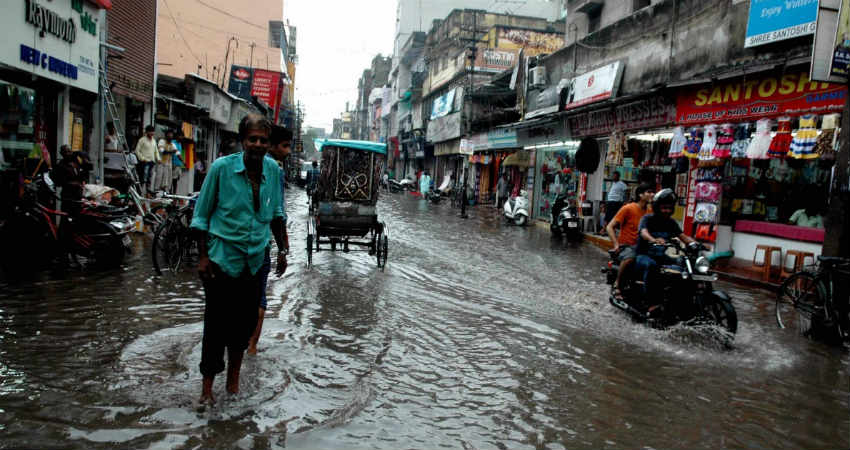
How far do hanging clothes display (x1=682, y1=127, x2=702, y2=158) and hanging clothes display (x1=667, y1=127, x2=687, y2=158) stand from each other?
0.22 meters

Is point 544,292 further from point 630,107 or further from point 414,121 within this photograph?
point 414,121

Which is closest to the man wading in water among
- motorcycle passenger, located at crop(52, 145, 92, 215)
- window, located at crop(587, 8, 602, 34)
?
motorcycle passenger, located at crop(52, 145, 92, 215)

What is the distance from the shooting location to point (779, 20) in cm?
1106

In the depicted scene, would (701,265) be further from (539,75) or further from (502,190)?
(502,190)

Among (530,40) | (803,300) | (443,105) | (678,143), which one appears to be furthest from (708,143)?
(443,105)

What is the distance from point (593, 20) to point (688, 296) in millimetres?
18225

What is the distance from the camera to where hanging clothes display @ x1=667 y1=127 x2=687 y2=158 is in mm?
13485

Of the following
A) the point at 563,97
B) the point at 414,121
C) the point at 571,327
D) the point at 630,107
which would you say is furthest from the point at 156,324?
the point at 414,121

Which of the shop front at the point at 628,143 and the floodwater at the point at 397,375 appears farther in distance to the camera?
the shop front at the point at 628,143

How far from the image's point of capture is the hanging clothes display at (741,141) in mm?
11617

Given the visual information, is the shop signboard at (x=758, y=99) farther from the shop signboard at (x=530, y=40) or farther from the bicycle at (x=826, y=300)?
the shop signboard at (x=530, y=40)

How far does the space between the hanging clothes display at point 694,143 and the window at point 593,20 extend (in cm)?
1014

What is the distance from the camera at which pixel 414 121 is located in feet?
192

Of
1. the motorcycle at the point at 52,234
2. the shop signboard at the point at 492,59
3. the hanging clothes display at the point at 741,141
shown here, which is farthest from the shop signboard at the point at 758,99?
the shop signboard at the point at 492,59
